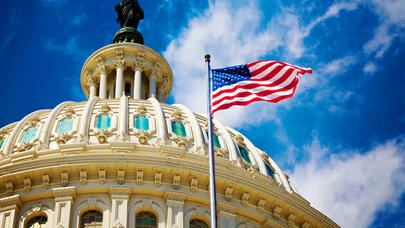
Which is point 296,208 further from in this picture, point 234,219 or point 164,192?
point 164,192

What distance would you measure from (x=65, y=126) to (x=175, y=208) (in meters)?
9.59

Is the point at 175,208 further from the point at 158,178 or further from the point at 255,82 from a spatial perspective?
the point at 255,82

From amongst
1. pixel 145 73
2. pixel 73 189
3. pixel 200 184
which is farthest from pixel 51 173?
pixel 145 73

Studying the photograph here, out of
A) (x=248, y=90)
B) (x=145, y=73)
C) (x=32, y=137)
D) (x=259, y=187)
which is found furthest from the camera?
(x=145, y=73)

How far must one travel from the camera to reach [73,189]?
136ft

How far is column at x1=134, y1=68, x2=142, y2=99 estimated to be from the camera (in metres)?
57.5

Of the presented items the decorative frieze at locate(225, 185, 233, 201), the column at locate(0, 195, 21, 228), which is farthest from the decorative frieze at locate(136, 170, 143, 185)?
the column at locate(0, 195, 21, 228)

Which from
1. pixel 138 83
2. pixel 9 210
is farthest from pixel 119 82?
pixel 9 210

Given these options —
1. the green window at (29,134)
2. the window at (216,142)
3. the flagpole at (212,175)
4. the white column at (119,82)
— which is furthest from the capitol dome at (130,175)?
the flagpole at (212,175)

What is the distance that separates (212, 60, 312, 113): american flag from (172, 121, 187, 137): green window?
12.6m

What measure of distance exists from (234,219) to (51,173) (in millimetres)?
9713

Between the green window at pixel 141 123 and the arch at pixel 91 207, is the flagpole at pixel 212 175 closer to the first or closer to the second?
the arch at pixel 91 207

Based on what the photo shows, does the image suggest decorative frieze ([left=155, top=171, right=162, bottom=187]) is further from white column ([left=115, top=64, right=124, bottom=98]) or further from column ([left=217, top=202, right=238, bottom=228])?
white column ([left=115, top=64, right=124, bottom=98])

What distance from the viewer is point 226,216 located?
1672 inches
